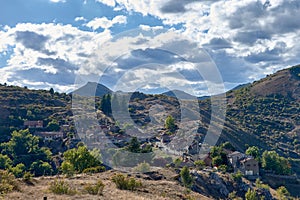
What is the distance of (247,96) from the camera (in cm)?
13725

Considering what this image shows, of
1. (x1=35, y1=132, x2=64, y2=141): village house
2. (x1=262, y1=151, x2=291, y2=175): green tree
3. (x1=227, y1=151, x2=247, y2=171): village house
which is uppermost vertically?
(x1=35, y1=132, x2=64, y2=141): village house

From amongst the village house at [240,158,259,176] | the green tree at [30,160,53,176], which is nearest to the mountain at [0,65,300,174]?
the green tree at [30,160,53,176]

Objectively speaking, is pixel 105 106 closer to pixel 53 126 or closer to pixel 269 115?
pixel 53 126

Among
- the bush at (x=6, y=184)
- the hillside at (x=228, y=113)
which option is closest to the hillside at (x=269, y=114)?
the hillside at (x=228, y=113)

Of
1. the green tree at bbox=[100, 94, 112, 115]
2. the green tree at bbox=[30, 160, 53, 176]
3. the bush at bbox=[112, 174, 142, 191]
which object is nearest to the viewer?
the bush at bbox=[112, 174, 142, 191]

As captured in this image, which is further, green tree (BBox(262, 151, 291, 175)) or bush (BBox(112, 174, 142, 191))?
green tree (BBox(262, 151, 291, 175))

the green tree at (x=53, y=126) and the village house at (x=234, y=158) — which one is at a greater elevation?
the green tree at (x=53, y=126)

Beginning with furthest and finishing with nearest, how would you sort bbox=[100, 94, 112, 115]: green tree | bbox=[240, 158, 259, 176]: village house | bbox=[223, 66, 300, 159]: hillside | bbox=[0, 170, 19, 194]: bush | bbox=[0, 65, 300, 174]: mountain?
bbox=[100, 94, 112, 115]: green tree → bbox=[223, 66, 300, 159]: hillside → bbox=[0, 65, 300, 174]: mountain → bbox=[240, 158, 259, 176]: village house → bbox=[0, 170, 19, 194]: bush

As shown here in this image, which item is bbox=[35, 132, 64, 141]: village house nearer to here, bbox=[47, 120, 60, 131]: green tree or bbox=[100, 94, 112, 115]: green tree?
bbox=[47, 120, 60, 131]: green tree

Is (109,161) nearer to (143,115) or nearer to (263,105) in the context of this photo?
(143,115)

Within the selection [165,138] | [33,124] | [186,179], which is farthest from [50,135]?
[186,179]

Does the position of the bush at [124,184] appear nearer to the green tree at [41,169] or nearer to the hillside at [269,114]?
the green tree at [41,169]

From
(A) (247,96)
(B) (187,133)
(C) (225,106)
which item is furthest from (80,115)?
(A) (247,96)

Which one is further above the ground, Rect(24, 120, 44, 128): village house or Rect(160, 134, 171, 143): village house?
Rect(24, 120, 44, 128): village house
